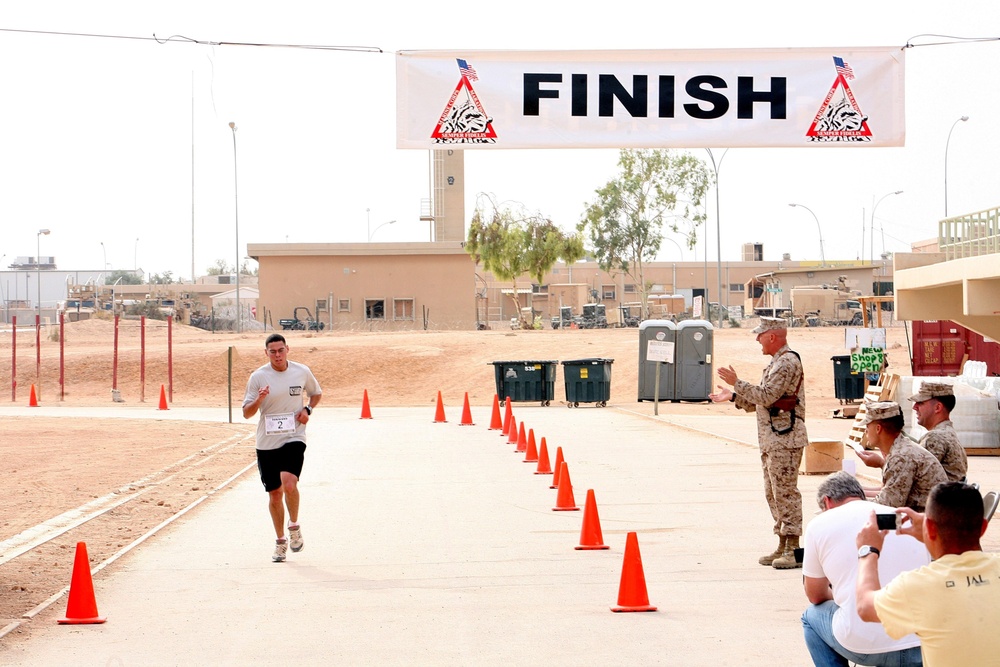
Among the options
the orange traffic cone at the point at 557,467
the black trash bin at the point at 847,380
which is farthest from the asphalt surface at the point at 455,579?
the black trash bin at the point at 847,380

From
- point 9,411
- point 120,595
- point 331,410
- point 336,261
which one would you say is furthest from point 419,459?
point 336,261

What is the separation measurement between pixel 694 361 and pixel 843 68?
70.5 feet

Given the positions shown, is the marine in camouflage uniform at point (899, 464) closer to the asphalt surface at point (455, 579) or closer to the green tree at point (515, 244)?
the asphalt surface at point (455, 579)

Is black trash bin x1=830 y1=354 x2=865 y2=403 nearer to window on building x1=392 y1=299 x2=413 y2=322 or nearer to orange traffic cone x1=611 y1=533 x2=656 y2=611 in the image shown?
orange traffic cone x1=611 y1=533 x2=656 y2=611

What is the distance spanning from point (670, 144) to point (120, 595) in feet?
19.4

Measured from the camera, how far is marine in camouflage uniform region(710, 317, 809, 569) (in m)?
9.23

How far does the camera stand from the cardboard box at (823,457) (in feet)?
50.6

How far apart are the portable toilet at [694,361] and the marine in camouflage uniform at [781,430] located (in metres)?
22.2

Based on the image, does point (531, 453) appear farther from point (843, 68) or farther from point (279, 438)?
point (843, 68)

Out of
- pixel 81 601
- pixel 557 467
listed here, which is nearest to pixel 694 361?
pixel 557 467

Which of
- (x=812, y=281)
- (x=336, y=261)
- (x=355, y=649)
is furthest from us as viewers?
(x=812, y=281)

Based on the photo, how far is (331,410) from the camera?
3244 centimetres

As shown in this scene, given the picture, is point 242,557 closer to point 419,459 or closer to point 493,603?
point 493,603

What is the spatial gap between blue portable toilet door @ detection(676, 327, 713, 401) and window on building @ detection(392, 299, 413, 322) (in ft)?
120
